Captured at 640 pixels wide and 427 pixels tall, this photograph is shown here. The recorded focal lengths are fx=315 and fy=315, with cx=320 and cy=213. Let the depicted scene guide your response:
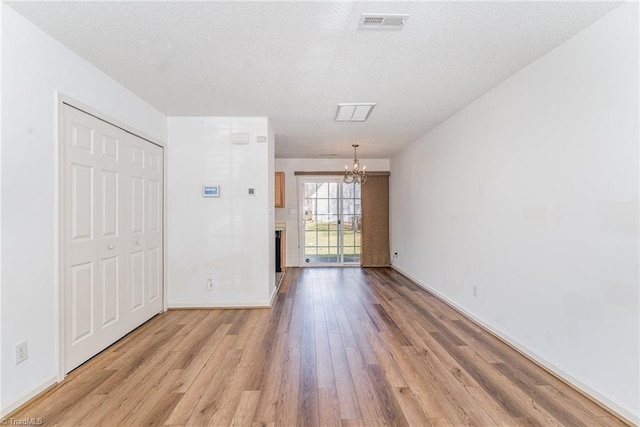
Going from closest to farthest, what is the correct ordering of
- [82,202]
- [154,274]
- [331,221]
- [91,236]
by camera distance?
[82,202]
[91,236]
[154,274]
[331,221]

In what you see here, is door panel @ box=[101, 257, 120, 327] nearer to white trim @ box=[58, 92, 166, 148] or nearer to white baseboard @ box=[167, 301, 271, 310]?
white baseboard @ box=[167, 301, 271, 310]

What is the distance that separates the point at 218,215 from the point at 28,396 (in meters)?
2.39

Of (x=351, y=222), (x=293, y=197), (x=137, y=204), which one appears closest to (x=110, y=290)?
(x=137, y=204)

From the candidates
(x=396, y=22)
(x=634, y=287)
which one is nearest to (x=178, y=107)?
(x=396, y=22)

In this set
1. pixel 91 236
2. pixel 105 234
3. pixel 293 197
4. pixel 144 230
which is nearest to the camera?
pixel 91 236

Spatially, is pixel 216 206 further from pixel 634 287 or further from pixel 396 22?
pixel 634 287

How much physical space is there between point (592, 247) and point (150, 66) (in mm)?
3563

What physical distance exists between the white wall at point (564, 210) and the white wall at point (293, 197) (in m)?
3.62

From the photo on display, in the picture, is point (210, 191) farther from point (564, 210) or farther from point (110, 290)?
point (564, 210)

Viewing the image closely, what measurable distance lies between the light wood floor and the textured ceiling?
7.96 feet

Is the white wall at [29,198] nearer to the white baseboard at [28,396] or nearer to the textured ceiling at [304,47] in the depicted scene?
the white baseboard at [28,396]

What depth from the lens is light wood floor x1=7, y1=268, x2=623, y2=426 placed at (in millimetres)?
1872

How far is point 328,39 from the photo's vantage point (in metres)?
2.23

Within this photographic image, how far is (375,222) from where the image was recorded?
7.09 meters
